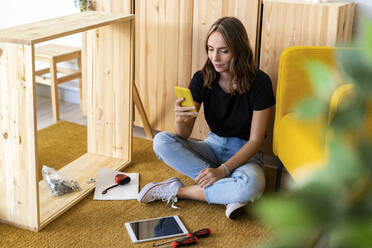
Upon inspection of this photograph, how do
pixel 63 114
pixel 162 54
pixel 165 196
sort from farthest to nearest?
1. pixel 63 114
2. pixel 162 54
3. pixel 165 196

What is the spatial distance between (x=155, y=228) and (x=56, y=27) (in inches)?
35.3

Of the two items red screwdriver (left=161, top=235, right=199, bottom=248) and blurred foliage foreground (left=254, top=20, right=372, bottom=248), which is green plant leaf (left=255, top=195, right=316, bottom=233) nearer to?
blurred foliage foreground (left=254, top=20, right=372, bottom=248)

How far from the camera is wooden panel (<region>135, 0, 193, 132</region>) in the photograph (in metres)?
2.40

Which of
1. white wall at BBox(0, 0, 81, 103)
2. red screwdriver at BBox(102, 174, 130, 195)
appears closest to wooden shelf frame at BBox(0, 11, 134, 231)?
red screwdriver at BBox(102, 174, 130, 195)

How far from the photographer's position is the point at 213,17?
2301mm

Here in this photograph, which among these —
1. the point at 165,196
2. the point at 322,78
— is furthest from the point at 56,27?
the point at 322,78

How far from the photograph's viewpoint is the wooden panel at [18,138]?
5.20 ft

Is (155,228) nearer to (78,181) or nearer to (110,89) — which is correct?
(78,181)

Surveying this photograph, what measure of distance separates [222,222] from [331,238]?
5.71 ft

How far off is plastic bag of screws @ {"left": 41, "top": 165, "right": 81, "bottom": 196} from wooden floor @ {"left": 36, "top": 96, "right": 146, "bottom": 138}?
0.76 meters

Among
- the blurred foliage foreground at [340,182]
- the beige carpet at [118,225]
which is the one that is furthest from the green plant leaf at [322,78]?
the beige carpet at [118,225]

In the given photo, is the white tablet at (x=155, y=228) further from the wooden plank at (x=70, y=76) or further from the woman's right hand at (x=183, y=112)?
the wooden plank at (x=70, y=76)

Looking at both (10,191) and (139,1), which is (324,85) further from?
(139,1)

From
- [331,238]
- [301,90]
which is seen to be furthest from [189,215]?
[331,238]
